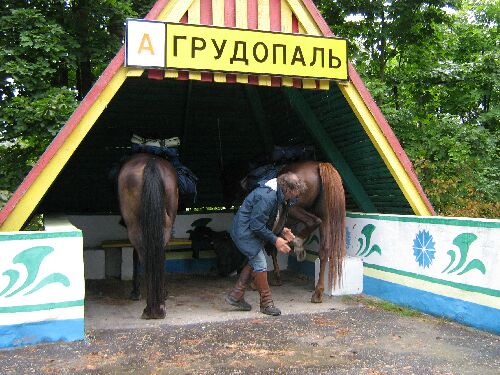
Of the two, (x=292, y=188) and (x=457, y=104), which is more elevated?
(x=457, y=104)

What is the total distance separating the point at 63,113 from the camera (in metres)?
8.49

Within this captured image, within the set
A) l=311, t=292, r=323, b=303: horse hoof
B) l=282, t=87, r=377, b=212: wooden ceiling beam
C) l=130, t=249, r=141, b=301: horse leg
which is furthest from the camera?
l=282, t=87, r=377, b=212: wooden ceiling beam

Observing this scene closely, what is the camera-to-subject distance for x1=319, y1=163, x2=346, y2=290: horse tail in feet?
20.6

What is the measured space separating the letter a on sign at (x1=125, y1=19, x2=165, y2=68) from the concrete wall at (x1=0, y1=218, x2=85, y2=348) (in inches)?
74.4

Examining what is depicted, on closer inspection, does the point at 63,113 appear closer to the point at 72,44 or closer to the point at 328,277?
the point at 72,44

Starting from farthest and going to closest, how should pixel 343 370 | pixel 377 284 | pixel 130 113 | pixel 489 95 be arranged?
pixel 489 95 → pixel 130 113 → pixel 377 284 → pixel 343 370

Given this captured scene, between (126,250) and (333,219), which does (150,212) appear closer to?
(333,219)

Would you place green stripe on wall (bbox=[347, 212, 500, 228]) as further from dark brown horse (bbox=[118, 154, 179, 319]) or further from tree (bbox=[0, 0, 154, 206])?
tree (bbox=[0, 0, 154, 206])

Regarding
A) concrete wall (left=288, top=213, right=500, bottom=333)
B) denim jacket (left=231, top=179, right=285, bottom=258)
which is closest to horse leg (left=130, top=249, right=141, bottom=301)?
denim jacket (left=231, top=179, right=285, bottom=258)

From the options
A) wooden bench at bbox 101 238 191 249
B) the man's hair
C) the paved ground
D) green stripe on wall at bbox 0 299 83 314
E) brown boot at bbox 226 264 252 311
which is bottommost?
the paved ground

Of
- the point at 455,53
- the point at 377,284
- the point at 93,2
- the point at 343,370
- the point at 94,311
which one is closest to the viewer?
the point at 343,370

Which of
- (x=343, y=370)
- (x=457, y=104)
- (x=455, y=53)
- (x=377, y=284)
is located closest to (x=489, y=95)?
(x=457, y=104)

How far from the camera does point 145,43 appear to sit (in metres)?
5.11

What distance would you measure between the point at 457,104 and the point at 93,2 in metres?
10.5
